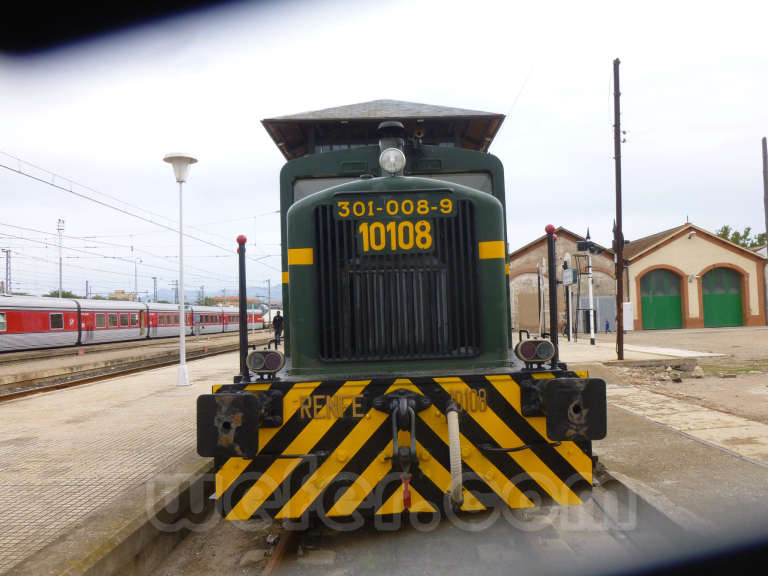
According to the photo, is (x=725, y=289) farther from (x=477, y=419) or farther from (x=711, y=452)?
(x=477, y=419)

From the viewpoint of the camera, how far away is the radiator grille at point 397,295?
337 centimetres

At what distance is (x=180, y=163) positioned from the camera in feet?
33.8

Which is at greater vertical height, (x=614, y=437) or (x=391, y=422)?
(x=391, y=422)

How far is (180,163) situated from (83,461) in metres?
6.79

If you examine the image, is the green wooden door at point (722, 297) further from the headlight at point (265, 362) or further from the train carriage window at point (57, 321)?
the headlight at point (265, 362)

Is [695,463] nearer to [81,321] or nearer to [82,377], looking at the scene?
[82,377]

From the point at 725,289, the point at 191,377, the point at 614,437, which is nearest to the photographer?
the point at 614,437

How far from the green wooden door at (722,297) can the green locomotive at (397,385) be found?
92.6ft

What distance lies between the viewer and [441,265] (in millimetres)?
3410

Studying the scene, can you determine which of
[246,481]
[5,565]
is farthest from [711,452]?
[5,565]

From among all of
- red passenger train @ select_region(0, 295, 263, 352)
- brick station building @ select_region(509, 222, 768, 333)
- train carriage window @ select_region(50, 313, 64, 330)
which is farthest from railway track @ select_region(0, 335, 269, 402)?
brick station building @ select_region(509, 222, 768, 333)

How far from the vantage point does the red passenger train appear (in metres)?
19.1

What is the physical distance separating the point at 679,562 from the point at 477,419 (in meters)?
1.24

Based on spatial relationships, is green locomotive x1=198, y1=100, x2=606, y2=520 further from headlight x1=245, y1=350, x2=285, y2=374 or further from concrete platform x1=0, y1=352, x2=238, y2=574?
concrete platform x1=0, y1=352, x2=238, y2=574
